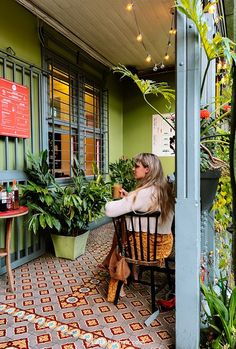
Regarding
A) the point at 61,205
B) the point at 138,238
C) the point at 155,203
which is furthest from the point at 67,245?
the point at 155,203

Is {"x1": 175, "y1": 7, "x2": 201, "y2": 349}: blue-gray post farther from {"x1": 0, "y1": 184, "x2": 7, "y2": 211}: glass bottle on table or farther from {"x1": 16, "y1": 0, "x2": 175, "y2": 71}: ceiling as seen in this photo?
{"x1": 16, "y1": 0, "x2": 175, "y2": 71}: ceiling

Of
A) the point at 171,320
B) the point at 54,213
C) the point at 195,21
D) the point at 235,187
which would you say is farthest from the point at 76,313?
the point at 195,21

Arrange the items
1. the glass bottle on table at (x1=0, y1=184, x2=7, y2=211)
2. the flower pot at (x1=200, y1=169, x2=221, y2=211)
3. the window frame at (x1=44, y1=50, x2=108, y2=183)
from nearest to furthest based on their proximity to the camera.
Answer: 1. the flower pot at (x1=200, y1=169, x2=221, y2=211)
2. the glass bottle on table at (x1=0, y1=184, x2=7, y2=211)
3. the window frame at (x1=44, y1=50, x2=108, y2=183)

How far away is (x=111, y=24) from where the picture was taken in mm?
3557

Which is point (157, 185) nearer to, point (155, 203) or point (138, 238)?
point (155, 203)

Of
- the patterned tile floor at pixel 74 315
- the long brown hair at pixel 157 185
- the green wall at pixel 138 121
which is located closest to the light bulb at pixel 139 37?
the green wall at pixel 138 121

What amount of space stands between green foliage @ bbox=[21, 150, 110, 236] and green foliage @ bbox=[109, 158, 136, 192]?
158 cm

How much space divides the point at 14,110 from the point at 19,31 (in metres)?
0.97

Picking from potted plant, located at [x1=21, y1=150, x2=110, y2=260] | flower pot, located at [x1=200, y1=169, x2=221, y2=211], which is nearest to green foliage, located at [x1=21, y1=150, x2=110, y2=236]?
potted plant, located at [x1=21, y1=150, x2=110, y2=260]

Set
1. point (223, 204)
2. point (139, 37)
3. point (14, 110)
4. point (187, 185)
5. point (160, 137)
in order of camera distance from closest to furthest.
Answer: point (187, 185) < point (223, 204) < point (14, 110) < point (139, 37) < point (160, 137)

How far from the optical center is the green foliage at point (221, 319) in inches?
62.3

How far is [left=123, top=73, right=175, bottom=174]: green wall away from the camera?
564 cm

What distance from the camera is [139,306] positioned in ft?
7.28

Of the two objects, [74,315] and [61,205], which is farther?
[61,205]
